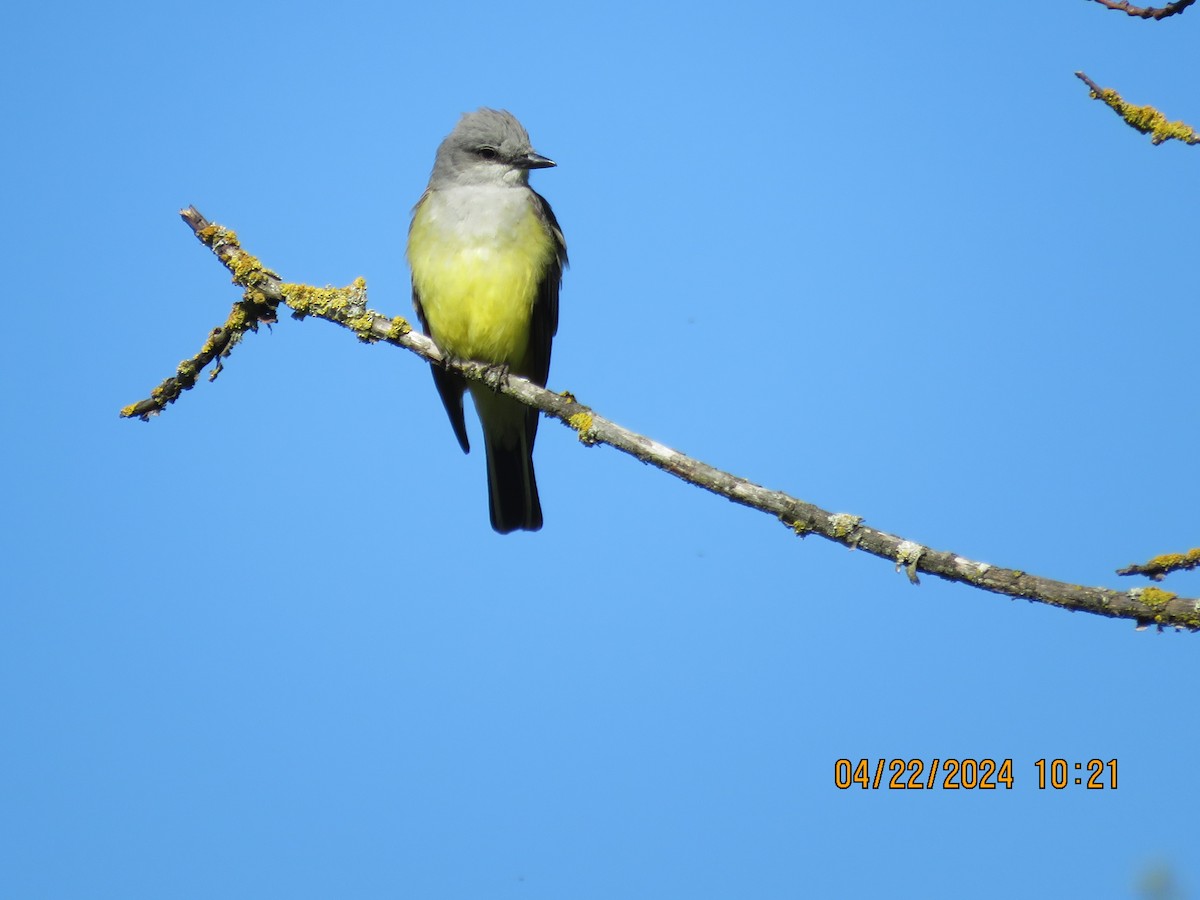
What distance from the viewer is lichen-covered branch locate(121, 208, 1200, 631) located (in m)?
3.79

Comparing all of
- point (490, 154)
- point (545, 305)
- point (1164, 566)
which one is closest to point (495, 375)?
point (545, 305)

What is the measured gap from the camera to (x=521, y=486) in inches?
309

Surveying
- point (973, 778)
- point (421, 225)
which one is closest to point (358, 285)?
point (421, 225)

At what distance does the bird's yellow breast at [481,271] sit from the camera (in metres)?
6.82

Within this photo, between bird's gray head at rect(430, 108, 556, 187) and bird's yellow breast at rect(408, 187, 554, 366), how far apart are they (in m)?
0.21

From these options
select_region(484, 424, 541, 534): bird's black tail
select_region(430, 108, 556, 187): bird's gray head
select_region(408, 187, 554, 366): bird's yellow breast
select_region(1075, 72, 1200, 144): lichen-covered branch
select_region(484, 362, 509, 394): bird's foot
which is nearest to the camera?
select_region(1075, 72, 1200, 144): lichen-covered branch

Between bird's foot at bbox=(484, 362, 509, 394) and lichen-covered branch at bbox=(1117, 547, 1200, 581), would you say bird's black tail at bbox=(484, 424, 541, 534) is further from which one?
lichen-covered branch at bbox=(1117, 547, 1200, 581)

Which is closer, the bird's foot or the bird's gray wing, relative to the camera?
the bird's foot

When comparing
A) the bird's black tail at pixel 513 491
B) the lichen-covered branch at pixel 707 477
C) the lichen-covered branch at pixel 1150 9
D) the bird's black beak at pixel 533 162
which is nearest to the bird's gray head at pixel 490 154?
the bird's black beak at pixel 533 162

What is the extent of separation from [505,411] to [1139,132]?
16.7ft

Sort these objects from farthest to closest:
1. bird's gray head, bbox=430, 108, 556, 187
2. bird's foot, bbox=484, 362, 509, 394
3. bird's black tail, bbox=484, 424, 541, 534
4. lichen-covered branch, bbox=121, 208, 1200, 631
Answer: bird's black tail, bbox=484, 424, 541, 534 → bird's gray head, bbox=430, 108, 556, 187 → bird's foot, bbox=484, 362, 509, 394 → lichen-covered branch, bbox=121, 208, 1200, 631

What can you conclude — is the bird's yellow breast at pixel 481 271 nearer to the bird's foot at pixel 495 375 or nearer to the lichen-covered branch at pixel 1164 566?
the bird's foot at pixel 495 375

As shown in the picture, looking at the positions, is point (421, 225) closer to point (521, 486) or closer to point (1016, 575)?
point (521, 486)

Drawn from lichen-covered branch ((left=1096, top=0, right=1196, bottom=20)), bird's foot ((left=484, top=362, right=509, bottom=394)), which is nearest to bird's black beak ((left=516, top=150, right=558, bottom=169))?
bird's foot ((left=484, top=362, right=509, bottom=394))
